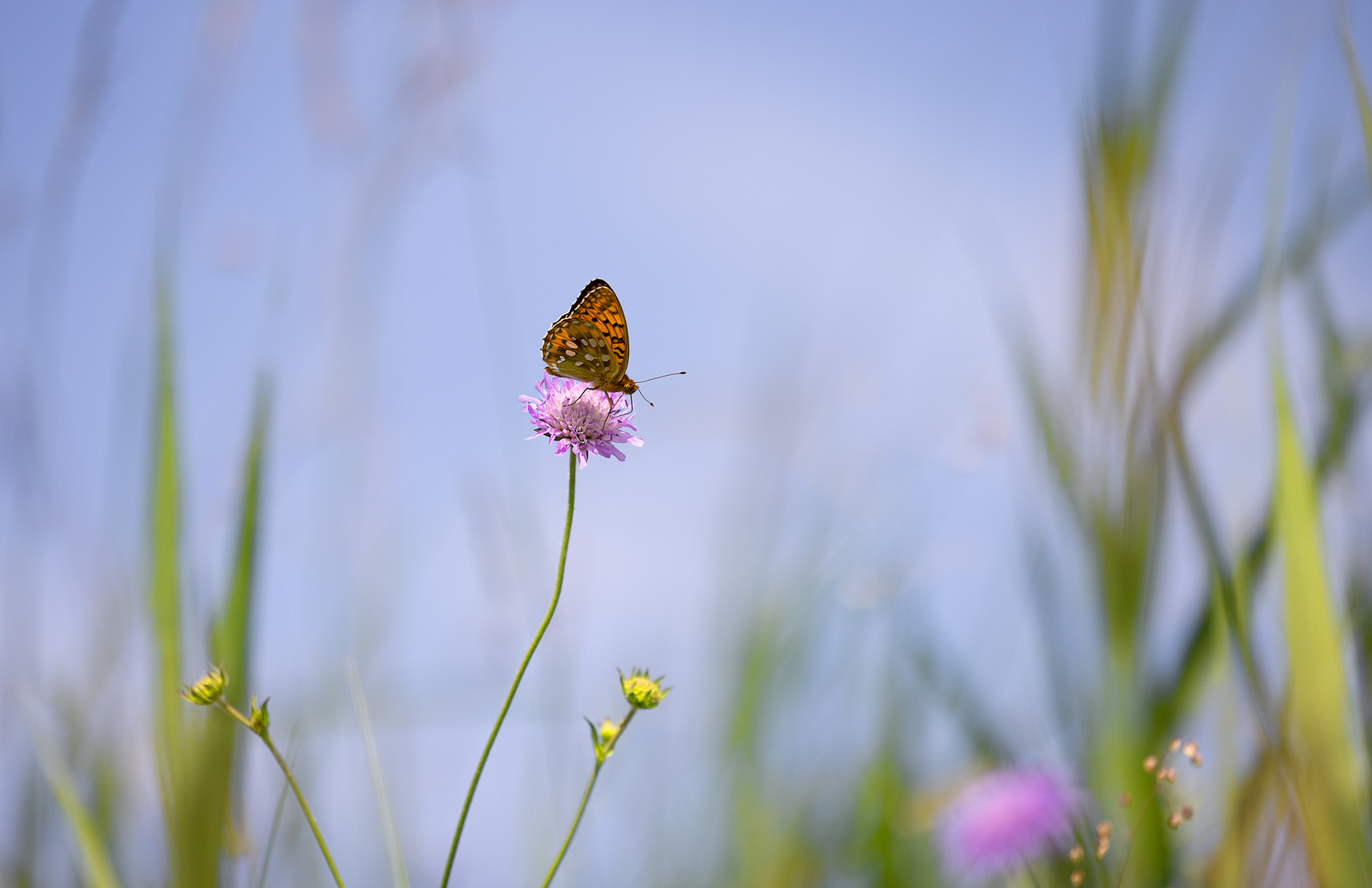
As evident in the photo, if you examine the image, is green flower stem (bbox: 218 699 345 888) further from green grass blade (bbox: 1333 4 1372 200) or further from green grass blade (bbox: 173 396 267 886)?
green grass blade (bbox: 1333 4 1372 200)

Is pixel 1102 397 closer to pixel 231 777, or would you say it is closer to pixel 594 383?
pixel 594 383

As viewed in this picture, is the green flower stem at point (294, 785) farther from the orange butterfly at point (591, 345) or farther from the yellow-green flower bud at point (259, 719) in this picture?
the orange butterfly at point (591, 345)

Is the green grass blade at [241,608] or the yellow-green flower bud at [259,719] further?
the green grass blade at [241,608]

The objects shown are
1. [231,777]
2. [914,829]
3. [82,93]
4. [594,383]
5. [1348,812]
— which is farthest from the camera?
[914,829]

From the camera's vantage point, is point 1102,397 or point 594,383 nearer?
point 1102,397

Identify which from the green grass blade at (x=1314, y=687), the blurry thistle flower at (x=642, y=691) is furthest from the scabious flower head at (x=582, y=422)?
the green grass blade at (x=1314, y=687)

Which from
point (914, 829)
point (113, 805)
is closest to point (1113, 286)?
point (914, 829)

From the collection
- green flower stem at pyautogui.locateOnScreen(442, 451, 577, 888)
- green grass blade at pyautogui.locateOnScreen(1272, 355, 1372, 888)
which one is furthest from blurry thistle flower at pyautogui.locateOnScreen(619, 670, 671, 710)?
green grass blade at pyautogui.locateOnScreen(1272, 355, 1372, 888)
